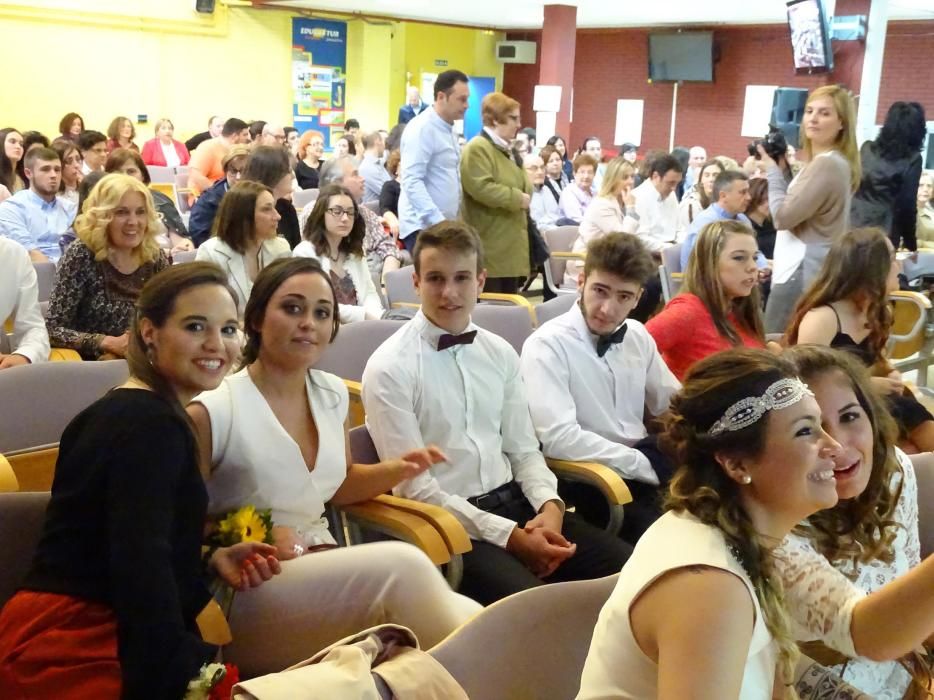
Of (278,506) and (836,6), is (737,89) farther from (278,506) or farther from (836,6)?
(278,506)

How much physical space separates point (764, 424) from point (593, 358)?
1446mm

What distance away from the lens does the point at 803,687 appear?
1.62 metres

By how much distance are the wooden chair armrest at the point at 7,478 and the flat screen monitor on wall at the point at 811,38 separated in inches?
275

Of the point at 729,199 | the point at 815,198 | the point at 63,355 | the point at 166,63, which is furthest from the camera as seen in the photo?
the point at 166,63

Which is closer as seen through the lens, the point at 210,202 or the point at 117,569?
the point at 117,569

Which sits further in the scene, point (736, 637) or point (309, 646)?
point (309, 646)

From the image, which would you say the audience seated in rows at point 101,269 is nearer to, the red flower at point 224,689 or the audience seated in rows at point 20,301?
A: the audience seated in rows at point 20,301

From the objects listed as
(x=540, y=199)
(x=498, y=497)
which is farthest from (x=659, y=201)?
(x=498, y=497)

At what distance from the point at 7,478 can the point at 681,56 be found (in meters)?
14.9

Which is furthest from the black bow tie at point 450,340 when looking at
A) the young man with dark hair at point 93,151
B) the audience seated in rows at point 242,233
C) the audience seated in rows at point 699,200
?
the young man with dark hair at point 93,151

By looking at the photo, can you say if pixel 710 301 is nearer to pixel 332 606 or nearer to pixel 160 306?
pixel 332 606

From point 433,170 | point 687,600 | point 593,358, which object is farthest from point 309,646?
point 433,170

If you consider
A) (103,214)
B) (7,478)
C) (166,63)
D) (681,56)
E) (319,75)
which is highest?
(681,56)

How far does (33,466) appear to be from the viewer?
7.63 feet
